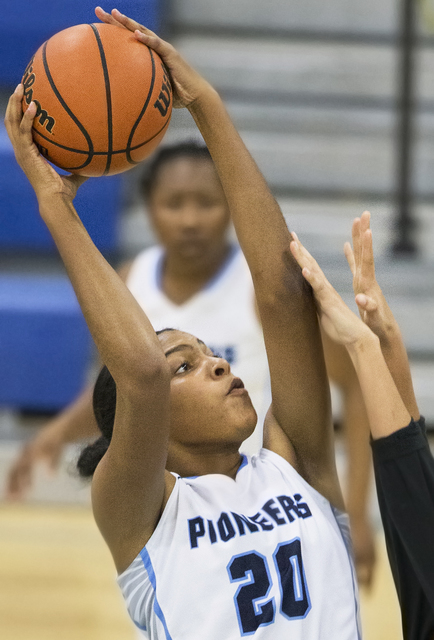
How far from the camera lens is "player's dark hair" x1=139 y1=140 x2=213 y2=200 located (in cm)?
194

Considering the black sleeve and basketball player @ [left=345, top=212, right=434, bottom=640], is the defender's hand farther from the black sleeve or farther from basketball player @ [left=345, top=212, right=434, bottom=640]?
the black sleeve

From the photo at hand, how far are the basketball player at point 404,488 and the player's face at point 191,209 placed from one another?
836mm

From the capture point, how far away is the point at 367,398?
1101 mm

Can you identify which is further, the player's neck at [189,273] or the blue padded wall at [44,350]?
the blue padded wall at [44,350]

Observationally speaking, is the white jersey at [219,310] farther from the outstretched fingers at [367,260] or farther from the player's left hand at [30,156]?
the player's left hand at [30,156]

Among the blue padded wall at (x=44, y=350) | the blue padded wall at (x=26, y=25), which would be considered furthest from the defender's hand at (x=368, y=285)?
the blue padded wall at (x=26, y=25)

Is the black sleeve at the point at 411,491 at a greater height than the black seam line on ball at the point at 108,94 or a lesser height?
lesser

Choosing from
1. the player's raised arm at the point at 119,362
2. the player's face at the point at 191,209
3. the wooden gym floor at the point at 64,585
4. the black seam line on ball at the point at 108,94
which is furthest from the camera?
the wooden gym floor at the point at 64,585

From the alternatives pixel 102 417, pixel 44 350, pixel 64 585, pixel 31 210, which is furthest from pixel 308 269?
pixel 31 210

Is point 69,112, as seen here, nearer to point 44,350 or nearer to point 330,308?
point 330,308

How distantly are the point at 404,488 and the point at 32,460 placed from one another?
1.04 m

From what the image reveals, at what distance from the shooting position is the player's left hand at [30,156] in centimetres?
108

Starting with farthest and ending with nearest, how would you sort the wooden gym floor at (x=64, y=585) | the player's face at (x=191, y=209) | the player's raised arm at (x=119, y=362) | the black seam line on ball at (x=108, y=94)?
the wooden gym floor at (x=64, y=585)
the player's face at (x=191, y=209)
the black seam line on ball at (x=108, y=94)
the player's raised arm at (x=119, y=362)

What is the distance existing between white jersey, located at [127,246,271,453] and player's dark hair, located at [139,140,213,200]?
0.57 feet
